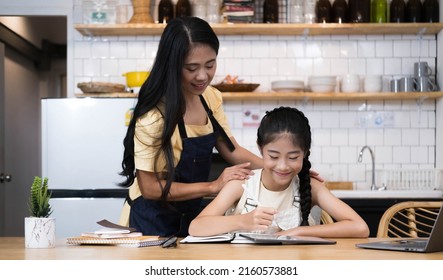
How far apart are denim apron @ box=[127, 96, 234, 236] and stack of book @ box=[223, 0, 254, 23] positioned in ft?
9.77

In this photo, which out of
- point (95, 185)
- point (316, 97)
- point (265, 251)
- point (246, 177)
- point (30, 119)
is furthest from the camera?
point (30, 119)

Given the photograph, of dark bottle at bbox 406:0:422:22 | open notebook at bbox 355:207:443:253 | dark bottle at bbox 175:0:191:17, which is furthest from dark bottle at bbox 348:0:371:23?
open notebook at bbox 355:207:443:253

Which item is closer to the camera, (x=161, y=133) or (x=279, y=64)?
(x=161, y=133)

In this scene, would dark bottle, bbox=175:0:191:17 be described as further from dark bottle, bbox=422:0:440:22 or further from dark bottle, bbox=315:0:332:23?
dark bottle, bbox=422:0:440:22

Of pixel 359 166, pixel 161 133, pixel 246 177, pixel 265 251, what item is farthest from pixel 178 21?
pixel 359 166

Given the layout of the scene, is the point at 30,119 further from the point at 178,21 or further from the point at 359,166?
the point at 178,21

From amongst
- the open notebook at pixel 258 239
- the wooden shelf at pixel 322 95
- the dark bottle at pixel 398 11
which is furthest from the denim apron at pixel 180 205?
the dark bottle at pixel 398 11

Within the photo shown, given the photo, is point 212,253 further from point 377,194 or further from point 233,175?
point 377,194

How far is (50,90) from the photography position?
9.30 metres

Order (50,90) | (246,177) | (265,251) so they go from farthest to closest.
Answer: (50,90) < (246,177) < (265,251)

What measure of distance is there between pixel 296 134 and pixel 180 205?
0.53 meters

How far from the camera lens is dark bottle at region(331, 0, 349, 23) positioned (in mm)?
5957

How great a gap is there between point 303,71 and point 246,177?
351cm
